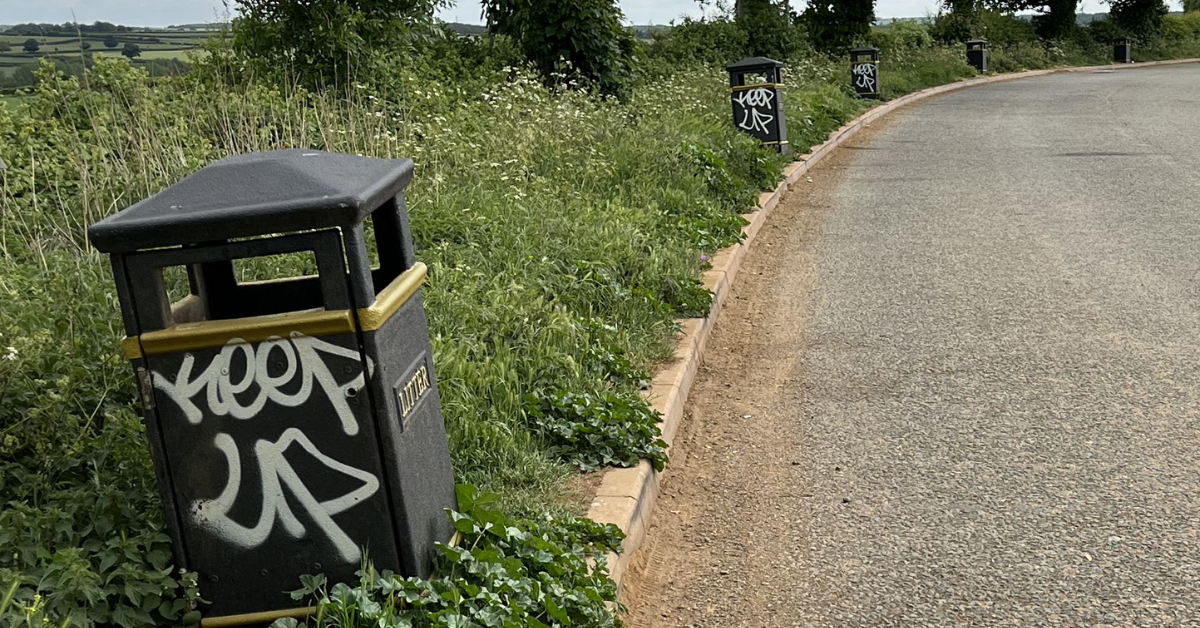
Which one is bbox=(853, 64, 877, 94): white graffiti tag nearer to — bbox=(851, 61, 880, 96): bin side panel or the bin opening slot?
bbox=(851, 61, 880, 96): bin side panel

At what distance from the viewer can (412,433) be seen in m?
3.24

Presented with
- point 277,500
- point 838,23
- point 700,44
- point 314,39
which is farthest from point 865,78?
point 277,500

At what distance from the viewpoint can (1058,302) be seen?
739cm

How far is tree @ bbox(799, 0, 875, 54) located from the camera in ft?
102

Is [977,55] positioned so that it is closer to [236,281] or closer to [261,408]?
[236,281]

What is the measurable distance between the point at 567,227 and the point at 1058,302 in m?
3.16

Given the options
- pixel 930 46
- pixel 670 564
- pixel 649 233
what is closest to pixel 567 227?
pixel 649 233

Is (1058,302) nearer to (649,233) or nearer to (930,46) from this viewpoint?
(649,233)

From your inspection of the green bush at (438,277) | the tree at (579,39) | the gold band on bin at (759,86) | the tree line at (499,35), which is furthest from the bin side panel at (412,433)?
the tree at (579,39)

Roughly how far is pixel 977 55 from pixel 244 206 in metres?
34.4

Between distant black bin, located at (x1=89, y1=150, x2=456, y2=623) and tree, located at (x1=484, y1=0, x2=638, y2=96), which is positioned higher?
tree, located at (x1=484, y1=0, x2=638, y2=96)

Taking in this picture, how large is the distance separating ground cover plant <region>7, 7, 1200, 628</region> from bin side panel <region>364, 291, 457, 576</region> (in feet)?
0.34

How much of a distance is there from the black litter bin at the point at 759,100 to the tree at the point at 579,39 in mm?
2577

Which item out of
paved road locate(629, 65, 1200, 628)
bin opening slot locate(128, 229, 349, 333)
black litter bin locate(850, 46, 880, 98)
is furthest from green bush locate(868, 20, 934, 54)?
bin opening slot locate(128, 229, 349, 333)
